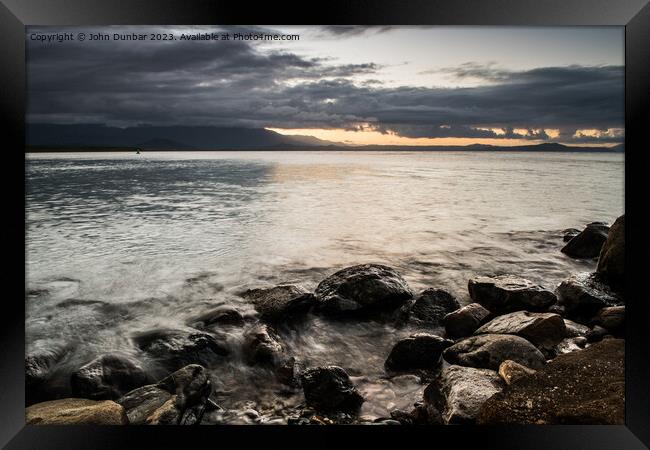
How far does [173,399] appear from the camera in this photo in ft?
11.3

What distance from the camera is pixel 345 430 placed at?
10.6 feet

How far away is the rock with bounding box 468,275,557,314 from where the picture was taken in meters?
A: 4.46

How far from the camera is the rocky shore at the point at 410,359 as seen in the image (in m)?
3.32

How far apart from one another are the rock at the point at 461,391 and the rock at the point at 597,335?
3.74 ft

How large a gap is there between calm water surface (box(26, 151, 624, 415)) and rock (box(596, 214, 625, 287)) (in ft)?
0.97

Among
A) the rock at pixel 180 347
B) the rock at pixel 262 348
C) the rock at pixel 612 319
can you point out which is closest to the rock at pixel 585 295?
the rock at pixel 612 319

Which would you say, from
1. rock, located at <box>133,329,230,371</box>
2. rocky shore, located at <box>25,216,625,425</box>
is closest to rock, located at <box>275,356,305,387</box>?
rocky shore, located at <box>25,216,625,425</box>

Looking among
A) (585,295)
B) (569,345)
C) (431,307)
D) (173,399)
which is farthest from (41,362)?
(585,295)

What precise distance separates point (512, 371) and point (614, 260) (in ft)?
6.14

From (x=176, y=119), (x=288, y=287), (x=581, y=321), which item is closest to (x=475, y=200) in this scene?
(x=581, y=321)

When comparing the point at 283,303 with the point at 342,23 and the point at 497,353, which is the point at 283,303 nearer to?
the point at 497,353

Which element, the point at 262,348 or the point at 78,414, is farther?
the point at 262,348

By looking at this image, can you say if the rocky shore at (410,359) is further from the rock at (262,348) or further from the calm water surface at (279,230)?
the calm water surface at (279,230)

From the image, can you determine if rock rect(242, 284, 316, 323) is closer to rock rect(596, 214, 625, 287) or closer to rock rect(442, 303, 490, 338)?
rock rect(442, 303, 490, 338)
